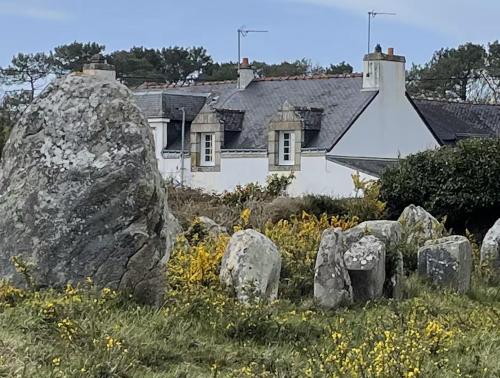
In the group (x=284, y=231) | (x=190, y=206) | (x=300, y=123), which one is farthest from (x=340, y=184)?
(x=284, y=231)

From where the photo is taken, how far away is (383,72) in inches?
1344

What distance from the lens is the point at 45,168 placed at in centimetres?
775

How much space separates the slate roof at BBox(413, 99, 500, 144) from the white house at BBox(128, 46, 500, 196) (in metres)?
0.18

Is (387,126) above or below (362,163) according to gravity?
above

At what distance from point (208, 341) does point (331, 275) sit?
3589 millimetres

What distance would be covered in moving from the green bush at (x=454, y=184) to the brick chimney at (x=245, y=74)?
18.1 m

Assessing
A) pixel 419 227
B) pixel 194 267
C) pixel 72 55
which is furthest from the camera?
pixel 72 55

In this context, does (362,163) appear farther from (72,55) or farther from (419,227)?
(72,55)

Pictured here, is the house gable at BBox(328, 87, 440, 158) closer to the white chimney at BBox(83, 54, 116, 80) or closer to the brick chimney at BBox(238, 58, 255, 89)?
the brick chimney at BBox(238, 58, 255, 89)

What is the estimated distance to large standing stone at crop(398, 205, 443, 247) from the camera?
14453 mm

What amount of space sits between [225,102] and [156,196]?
96.1ft

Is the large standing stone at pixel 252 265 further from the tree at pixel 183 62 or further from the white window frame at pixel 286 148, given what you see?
the tree at pixel 183 62

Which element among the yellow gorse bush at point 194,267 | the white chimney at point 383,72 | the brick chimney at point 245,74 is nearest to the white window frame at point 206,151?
the brick chimney at point 245,74

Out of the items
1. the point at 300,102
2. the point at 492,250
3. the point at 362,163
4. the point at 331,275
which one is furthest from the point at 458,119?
the point at 331,275
